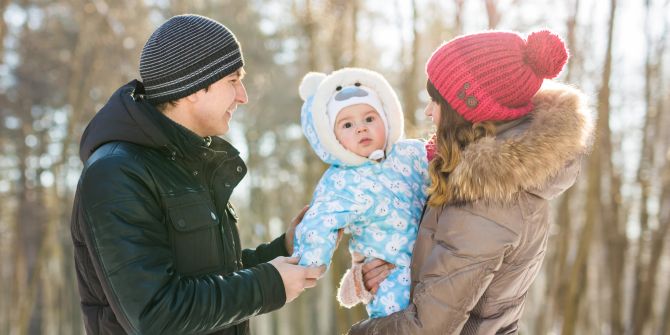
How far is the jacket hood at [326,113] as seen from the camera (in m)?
2.63

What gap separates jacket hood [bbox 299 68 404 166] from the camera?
263cm

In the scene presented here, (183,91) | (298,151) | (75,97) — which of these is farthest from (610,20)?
(298,151)

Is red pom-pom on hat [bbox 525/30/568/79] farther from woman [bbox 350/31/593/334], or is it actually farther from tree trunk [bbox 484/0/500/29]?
tree trunk [bbox 484/0/500/29]

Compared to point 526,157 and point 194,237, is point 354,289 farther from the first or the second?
point 526,157

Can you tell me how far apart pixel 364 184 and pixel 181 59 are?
0.87 m

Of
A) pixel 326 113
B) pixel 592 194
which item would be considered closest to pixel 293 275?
pixel 326 113

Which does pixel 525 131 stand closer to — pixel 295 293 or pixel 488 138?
pixel 488 138

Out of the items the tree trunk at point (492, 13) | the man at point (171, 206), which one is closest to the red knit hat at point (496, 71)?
the man at point (171, 206)

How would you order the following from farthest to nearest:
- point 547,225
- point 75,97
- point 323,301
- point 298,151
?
point 323,301 < point 298,151 < point 75,97 < point 547,225

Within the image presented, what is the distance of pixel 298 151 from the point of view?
17.5m

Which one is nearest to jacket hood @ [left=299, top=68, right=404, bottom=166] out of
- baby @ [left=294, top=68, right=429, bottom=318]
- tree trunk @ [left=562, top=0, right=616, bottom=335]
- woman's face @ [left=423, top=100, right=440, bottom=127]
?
baby @ [left=294, top=68, right=429, bottom=318]

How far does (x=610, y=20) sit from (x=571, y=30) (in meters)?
1.76

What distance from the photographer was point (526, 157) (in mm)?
2129

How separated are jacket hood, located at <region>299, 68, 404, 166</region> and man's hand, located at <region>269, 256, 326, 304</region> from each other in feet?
1.81
